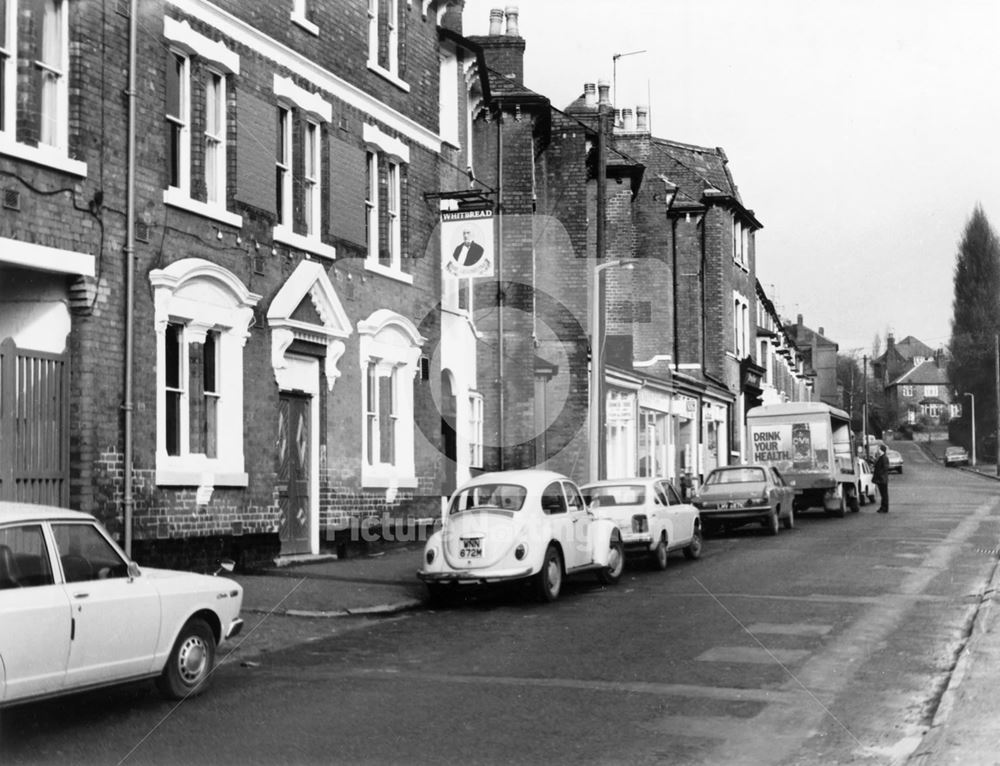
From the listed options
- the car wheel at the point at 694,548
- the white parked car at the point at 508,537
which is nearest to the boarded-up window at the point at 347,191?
the white parked car at the point at 508,537

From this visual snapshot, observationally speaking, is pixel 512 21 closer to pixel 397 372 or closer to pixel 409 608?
pixel 397 372

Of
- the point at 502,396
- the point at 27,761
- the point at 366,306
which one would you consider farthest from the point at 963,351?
the point at 27,761

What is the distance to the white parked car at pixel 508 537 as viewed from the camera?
15.6m

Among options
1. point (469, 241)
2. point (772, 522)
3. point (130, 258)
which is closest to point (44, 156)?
point (130, 258)

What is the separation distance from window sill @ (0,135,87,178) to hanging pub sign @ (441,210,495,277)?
9.18 metres

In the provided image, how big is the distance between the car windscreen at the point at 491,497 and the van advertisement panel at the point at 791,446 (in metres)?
21.1

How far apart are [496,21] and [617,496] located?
18.6 m

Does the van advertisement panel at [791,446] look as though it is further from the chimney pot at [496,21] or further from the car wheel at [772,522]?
the chimney pot at [496,21]

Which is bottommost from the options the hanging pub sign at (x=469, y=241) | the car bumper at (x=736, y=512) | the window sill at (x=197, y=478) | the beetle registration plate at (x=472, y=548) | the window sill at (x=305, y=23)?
the car bumper at (x=736, y=512)

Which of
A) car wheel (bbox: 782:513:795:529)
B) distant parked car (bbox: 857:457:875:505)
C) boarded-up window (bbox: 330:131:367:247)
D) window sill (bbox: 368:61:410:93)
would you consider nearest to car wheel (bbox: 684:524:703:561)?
boarded-up window (bbox: 330:131:367:247)

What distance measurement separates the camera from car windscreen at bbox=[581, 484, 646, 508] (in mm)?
20406

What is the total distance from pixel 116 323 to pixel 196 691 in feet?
23.9

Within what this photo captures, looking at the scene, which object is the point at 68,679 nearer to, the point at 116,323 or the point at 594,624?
the point at 594,624

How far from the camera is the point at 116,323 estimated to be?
15789 millimetres
